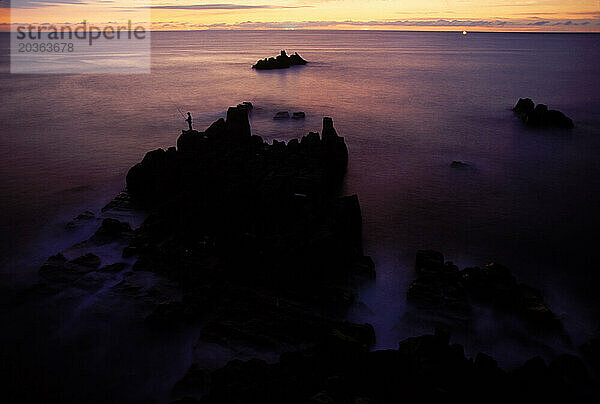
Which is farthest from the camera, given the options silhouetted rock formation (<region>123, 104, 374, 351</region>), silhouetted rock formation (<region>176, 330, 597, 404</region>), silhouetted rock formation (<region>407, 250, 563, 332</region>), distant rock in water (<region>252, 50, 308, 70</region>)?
distant rock in water (<region>252, 50, 308, 70</region>)

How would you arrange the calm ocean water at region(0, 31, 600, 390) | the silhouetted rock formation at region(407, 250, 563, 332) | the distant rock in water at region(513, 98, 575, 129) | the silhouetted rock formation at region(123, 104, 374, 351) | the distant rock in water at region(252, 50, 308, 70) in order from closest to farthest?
the silhouetted rock formation at region(123, 104, 374, 351) → the silhouetted rock formation at region(407, 250, 563, 332) → the calm ocean water at region(0, 31, 600, 390) → the distant rock in water at region(513, 98, 575, 129) → the distant rock in water at region(252, 50, 308, 70)

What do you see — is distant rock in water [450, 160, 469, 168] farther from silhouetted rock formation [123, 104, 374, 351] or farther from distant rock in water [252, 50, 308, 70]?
distant rock in water [252, 50, 308, 70]

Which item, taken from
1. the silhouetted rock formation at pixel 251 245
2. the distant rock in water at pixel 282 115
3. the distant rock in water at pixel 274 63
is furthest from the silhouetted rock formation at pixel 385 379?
the distant rock in water at pixel 274 63

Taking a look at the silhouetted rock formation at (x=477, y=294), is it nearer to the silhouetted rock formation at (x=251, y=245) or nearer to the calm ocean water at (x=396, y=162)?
the calm ocean water at (x=396, y=162)

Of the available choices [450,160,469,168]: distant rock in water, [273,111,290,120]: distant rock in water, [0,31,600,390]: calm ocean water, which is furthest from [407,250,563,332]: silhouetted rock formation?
[273,111,290,120]: distant rock in water

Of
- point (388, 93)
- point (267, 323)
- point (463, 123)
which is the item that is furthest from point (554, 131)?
Result: point (267, 323)

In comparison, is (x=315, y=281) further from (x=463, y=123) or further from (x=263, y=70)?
(x=263, y=70)
